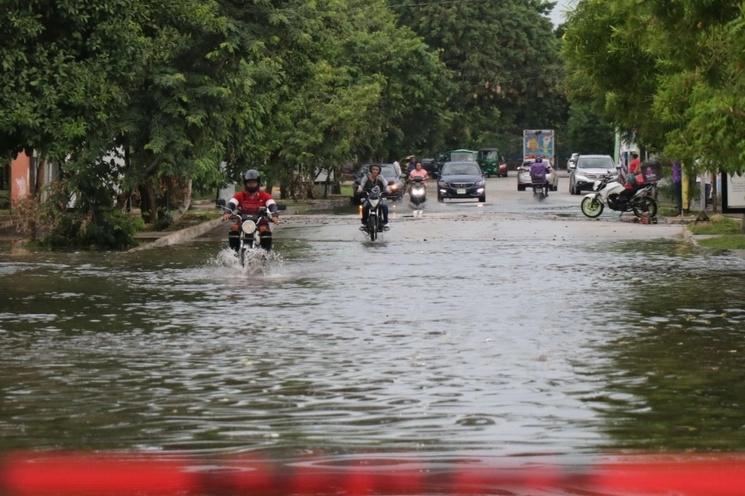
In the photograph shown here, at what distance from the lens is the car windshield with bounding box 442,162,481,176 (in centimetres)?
5884

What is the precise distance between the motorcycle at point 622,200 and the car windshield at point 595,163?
23.4 m

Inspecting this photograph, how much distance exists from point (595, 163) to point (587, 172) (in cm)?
179

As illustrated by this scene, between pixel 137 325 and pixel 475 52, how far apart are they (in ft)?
289

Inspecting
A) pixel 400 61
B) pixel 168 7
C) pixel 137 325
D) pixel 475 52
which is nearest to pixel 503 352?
pixel 137 325

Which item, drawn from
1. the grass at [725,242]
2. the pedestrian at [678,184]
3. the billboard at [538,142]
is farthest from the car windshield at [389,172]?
the billboard at [538,142]

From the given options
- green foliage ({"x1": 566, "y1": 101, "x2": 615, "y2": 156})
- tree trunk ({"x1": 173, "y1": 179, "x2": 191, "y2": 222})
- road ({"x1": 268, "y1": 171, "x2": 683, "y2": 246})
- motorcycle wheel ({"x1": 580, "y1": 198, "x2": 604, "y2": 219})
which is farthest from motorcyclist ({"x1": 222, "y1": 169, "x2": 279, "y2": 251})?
green foliage ({"x1": 566, "y1": 101, "x2": 615, "y2": 156})

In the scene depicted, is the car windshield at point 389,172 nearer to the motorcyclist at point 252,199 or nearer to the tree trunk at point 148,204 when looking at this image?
the tree trunk at point 148,204

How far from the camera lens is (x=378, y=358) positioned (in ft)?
41.0

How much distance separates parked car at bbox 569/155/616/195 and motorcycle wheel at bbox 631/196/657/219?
25.2m

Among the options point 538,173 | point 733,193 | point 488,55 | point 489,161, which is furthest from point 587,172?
point 489,161

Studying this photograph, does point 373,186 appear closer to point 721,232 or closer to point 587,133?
point 721,232

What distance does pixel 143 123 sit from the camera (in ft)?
105

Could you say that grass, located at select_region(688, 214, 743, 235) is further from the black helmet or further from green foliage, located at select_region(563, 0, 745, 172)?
the black helmet

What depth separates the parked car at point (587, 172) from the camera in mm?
65688
